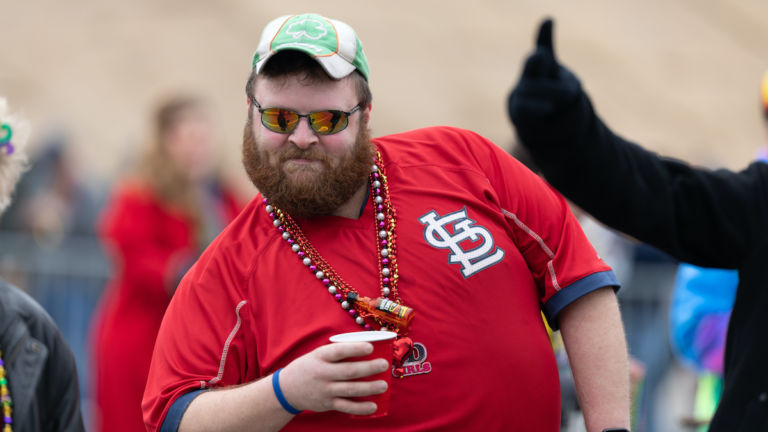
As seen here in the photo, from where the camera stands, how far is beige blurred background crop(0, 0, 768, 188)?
1858 centimetres

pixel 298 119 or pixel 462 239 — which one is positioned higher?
pixel 298 119

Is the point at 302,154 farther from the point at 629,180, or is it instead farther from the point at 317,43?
the point at 629,180

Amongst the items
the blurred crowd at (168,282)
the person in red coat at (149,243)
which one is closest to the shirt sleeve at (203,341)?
the blurred crowd at (168,282)

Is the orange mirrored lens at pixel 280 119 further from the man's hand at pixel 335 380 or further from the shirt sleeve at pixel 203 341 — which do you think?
the man's hand at pixel 335 380

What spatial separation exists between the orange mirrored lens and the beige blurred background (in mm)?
14213

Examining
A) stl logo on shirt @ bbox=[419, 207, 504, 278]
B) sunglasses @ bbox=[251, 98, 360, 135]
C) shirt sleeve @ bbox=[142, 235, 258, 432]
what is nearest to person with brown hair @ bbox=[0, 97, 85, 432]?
shirt sleeve @ bbox=[142, 235, 258, 432]

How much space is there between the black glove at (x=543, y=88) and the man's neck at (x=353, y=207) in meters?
0.57

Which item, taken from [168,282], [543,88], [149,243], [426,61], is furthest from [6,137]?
[426,61]

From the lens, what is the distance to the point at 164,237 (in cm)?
680

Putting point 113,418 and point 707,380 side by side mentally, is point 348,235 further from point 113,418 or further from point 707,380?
point 113,418

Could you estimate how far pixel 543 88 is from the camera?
Result: 278cm

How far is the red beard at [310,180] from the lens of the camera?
3.04 metres

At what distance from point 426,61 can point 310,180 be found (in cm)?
1710

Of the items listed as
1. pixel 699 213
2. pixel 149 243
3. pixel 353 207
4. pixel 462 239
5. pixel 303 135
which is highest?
pixel 303 135
